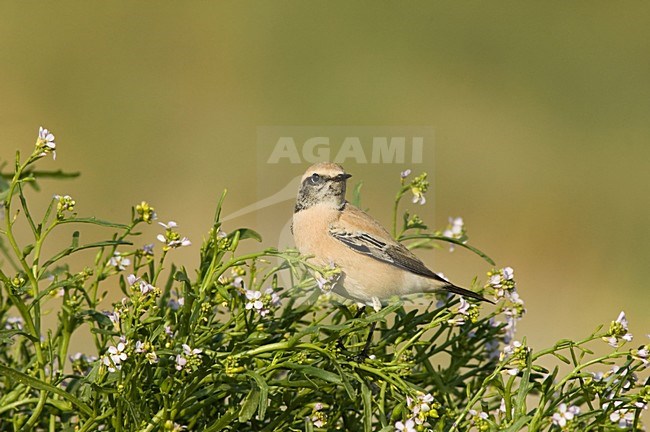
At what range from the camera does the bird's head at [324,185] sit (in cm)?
112

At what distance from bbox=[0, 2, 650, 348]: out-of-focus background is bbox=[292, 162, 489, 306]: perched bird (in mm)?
1937

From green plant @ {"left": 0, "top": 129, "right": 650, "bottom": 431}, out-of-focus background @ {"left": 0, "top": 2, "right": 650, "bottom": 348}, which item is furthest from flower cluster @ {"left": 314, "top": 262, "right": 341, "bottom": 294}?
out-of-focus background @ {"left": 0, "top": 2, "right": 650, "bottom": 348}

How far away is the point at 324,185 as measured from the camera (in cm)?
112

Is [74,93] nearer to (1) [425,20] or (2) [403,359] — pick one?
(1) [425,20]

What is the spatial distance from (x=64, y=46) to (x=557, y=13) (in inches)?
107

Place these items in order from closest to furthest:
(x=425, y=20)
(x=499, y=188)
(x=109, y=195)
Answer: (x=109, y=195)
(x=499, y=188)
(x=425, y=20)

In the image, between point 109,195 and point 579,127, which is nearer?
point 109,195

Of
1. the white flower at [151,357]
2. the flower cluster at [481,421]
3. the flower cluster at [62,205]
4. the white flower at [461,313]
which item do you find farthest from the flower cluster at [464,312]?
the flower cluster at [62,205]

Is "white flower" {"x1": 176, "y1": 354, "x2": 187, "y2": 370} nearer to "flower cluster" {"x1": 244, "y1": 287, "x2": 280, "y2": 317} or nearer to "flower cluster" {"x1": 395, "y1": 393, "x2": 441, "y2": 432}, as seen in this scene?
"flower cluster" {"x1": 244, "y1": 287, "x2": 280, "y2": 317}

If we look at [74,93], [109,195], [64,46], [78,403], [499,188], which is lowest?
[78,403]

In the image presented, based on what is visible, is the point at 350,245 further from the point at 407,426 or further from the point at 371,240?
the point at 407,426

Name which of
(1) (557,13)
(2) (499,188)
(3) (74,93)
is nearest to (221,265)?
(2) (499,188)

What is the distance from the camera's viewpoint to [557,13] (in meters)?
4.92

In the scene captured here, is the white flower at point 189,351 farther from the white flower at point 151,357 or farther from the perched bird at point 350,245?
the perched bird at point 350,245
